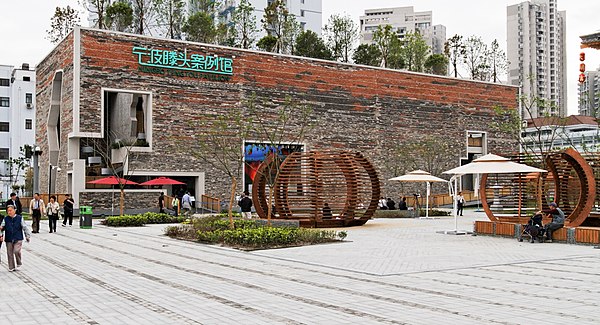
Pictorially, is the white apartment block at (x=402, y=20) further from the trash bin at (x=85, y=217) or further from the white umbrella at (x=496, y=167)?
the white umbrella at (x=496, y=167)

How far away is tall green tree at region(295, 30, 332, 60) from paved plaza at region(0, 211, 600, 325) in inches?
1592

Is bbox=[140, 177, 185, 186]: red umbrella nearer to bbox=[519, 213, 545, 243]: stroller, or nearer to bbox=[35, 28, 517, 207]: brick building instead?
bbox=[35, 28, 517, 207]: brick building

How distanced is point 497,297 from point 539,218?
32.4 ft

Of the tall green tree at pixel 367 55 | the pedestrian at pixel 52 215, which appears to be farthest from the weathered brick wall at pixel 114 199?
the tall green tree at pixel 367 55

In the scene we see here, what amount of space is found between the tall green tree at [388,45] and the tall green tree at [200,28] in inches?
559

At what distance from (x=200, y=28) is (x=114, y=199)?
62.6 ft

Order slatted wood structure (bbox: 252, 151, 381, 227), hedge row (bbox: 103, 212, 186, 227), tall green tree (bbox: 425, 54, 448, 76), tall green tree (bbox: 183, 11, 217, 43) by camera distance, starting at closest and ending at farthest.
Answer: slatted wood structure (bbox: 252, 151, 381, 227), hedge row (bbox: 103, 212, 186, 227), tall green tree (bbox: 183, 11, 217, 43), tall green tree (bbox: 425, 54, 448, 76)

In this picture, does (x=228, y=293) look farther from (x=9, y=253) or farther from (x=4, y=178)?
(x=4, y=178)

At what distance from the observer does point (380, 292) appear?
33.2 ft

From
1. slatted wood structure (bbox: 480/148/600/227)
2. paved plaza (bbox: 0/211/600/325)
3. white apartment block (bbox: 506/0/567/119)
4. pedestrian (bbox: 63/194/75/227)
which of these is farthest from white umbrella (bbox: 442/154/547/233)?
white apartment block (bbox: 506/0/567/119)

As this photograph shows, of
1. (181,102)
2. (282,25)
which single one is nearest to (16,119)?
(282,25)

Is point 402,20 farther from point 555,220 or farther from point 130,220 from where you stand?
point 555,220

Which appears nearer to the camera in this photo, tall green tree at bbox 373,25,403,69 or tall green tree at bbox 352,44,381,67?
tall green tree at bbox 373,25,403,69

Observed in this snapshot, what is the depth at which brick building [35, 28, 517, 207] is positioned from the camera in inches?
1511
